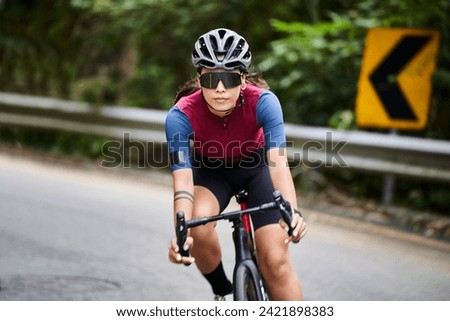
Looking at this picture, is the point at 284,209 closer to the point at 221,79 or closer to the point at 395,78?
the point at 221,79

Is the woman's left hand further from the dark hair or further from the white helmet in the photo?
the dark hair

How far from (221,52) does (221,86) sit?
0.16m

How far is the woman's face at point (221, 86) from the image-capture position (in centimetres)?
413

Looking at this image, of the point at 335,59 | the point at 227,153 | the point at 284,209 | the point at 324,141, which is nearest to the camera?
the point at 284,209

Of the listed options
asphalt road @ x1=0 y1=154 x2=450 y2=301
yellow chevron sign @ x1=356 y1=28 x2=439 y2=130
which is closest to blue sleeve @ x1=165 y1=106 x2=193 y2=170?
asphalt road @ x1=0 y1=154 x2=450 y2=301

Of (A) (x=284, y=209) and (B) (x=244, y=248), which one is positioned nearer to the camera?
(A) (x=284, y=209)

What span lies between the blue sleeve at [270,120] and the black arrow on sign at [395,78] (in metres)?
5.21

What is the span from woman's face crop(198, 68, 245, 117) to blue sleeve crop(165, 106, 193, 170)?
175 millimetres

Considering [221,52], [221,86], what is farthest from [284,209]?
[221,52]

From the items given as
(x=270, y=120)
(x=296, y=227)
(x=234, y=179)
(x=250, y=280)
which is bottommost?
(x=250, y=280)

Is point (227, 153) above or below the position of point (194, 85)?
below

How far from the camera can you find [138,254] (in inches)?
285

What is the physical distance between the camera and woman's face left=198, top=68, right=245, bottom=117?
413cm

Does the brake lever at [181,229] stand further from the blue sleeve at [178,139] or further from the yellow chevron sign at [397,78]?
the yellow chevron sign at [397,78]
